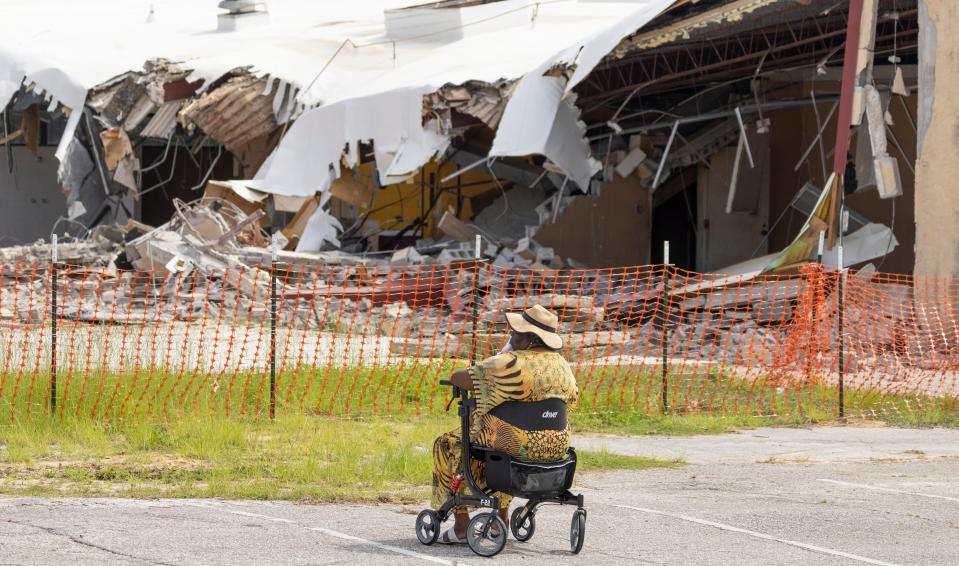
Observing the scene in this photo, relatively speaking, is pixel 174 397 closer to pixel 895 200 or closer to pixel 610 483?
pixel 610 483

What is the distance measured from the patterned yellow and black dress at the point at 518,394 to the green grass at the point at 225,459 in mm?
1636

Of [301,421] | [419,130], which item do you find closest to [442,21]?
[419,130]

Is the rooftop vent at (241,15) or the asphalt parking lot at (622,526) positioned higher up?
the rooftop vent at (241,15)

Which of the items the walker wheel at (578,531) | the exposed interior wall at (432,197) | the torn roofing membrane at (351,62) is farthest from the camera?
the exposed interior wall at (432,197)

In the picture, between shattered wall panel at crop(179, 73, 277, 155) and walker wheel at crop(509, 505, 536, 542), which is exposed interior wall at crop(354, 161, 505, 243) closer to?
shattered wall panel at crop(179, 73, 277, 155)

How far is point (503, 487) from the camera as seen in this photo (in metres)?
6.86

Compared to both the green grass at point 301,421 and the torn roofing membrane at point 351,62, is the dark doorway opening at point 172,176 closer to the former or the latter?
the torn roofing membrane at point 351,62

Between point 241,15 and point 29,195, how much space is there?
19.4ft

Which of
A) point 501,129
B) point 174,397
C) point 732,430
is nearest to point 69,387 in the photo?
point 174,397

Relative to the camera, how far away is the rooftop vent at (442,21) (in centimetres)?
2803

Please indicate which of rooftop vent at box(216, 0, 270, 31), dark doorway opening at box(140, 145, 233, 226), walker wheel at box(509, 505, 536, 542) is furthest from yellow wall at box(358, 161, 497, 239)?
walker wheel at box(509, 505, 536, 542)

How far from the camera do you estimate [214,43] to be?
2738cm

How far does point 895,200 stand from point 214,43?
43.8 ft

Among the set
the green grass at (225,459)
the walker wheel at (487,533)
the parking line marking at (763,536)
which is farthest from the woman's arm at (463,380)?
the parking line marking at (763,536)
